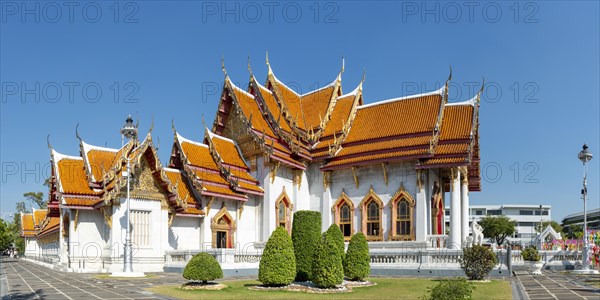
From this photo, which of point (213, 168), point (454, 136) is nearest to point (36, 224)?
point (213, 168)

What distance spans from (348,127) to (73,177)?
55.4ft

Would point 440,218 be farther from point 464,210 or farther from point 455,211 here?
point 455,211

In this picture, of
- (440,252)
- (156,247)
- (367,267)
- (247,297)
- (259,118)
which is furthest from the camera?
(259,118)

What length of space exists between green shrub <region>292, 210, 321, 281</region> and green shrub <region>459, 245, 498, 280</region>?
18.8 ft

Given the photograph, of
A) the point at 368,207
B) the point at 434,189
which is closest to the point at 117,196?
the point at 368,207

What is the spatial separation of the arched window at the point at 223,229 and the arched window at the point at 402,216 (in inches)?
360

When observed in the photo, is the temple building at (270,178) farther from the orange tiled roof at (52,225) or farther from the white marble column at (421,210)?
the orange tiled roof at (52,225)

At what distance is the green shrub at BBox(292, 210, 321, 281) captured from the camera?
1747 centimetres

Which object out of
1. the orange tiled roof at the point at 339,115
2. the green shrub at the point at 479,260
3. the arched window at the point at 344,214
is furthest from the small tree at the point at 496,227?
the green shrub at the point at 479,260

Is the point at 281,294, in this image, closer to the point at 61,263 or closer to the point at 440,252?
the point at 440,252

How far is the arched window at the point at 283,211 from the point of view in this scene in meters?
31.6

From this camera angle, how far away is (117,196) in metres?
24.5

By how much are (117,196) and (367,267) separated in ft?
41.0

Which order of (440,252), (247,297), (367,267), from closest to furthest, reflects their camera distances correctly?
(247,297)
(367,267)
(440,252)
